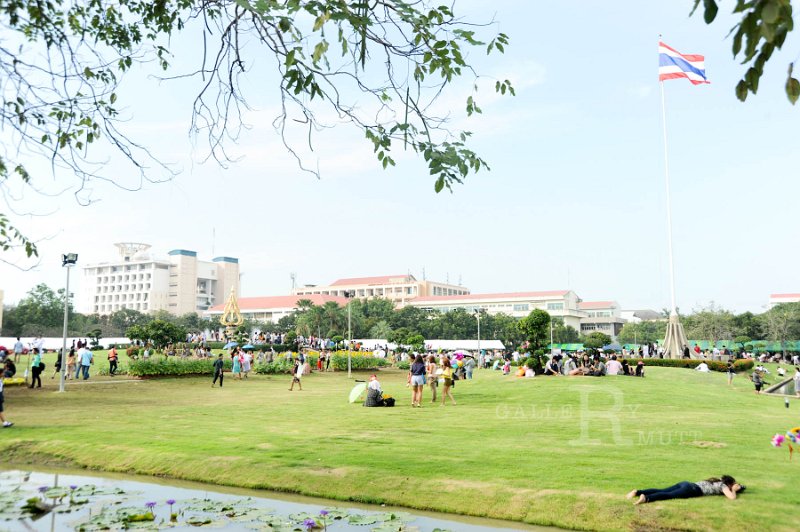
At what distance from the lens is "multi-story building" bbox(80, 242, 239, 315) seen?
15362 cm

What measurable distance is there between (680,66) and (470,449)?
1236 inches

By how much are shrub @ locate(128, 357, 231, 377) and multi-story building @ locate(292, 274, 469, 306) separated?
113m

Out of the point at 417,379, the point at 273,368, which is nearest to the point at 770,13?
the point at 417,379

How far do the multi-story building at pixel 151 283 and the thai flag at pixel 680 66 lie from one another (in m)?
128

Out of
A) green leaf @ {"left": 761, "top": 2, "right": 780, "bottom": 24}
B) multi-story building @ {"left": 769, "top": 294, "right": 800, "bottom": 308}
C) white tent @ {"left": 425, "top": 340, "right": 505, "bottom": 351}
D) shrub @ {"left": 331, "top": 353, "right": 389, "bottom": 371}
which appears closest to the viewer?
green leaf @ {"left": 761, "top": 2, "right": 780, "bottom": 24}

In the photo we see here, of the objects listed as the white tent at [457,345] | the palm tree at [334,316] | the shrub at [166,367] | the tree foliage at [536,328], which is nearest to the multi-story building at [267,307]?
the palm tree at [334,316]

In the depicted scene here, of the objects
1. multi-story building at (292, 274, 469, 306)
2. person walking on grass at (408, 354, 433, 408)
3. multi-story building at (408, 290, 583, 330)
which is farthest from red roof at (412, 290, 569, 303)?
person walking on grass at (408, 354, 433, 408)

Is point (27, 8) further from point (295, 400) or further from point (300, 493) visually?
point (295, 400)

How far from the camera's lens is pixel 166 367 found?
28.7 metres

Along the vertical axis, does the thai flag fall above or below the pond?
above

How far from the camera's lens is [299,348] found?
166ft

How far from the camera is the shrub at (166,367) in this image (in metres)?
27.8

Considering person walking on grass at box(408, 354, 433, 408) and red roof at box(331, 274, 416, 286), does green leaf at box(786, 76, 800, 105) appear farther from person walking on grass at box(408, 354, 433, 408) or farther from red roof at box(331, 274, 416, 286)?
red roof at box(331, 274, 416, 286)

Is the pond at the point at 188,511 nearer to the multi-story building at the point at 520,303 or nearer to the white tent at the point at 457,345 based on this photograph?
the white tent at the point at 457,345
